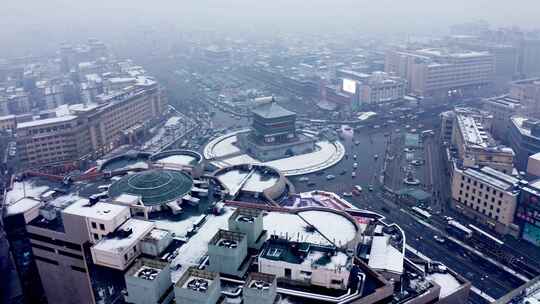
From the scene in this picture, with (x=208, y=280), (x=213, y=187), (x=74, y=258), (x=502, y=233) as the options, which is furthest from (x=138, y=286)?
(x=502, y=233)

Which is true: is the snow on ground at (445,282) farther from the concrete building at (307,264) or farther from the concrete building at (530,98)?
the concrete building at (530,98)

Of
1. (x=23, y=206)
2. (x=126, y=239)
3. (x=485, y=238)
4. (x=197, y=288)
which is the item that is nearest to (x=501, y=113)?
(x=485, y=238)

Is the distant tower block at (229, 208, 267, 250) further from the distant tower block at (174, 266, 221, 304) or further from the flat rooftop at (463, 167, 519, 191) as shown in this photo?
the flat rooftop at (463, 167, 519, 191)

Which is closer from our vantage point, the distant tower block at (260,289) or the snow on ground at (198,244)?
the distant tower block at (260,289)

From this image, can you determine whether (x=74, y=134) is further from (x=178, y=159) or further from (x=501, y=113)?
(x=501, y=113)

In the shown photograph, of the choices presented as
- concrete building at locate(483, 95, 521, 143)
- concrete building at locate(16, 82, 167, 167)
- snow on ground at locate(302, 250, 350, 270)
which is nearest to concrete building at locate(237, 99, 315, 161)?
concrete building at locate(16, 82, 167, 167)

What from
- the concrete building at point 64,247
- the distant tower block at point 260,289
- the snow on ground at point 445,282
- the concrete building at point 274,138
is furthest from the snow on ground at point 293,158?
the distant tower block at point 260,289
